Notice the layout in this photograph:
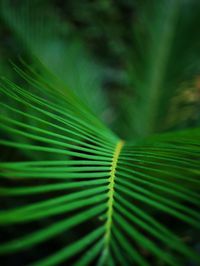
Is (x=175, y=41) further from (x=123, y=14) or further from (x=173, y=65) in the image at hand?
(x=123, y=14)

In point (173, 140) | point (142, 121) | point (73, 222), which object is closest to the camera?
point (73, 222)

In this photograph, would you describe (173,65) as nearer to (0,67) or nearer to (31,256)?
(0,67)

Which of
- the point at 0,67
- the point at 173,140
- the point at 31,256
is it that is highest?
the point at 0,67

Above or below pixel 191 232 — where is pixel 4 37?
above

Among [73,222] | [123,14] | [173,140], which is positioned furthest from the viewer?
[123,14]

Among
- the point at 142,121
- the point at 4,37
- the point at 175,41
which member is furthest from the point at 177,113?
the point at 4,37

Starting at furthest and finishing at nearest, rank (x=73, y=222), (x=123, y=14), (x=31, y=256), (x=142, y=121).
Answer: (x=123, y=14)
(x=142, y=121)
(x=31, y=256)
(x=73, y=222)

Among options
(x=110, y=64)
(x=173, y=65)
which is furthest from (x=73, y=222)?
(x=110, y=64)

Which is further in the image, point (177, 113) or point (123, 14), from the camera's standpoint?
point (123, 14)

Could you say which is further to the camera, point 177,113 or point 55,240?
point 177,113
